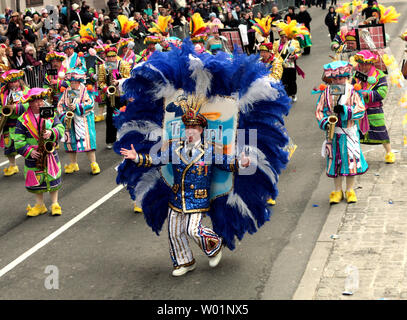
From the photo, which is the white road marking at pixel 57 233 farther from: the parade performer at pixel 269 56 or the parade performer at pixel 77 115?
the parade performer at pixel 269 56

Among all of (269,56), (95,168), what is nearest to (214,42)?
(269,56)

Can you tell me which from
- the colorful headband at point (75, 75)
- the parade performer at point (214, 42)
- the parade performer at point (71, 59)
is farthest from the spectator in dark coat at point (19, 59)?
the colorful headband at point (75, 75)

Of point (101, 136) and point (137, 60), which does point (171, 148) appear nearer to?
point (137, 60)

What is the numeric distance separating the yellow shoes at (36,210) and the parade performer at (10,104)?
192 cm

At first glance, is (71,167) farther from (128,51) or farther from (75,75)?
Answer: (128,51)

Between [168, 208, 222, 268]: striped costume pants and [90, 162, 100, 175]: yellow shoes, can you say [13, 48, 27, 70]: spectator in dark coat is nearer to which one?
[90, 162, 100, 175]: yellow shoes

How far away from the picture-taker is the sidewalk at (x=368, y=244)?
319 inches

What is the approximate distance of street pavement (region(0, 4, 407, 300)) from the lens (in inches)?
341

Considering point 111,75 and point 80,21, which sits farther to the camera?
point 80,21

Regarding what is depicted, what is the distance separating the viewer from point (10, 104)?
13977 millimetres

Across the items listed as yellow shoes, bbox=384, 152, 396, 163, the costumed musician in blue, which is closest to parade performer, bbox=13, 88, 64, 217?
the costumed musician in blue

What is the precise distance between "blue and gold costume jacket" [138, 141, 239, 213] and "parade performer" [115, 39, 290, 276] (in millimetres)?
11

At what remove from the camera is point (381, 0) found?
4275cm

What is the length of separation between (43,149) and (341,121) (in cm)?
454
